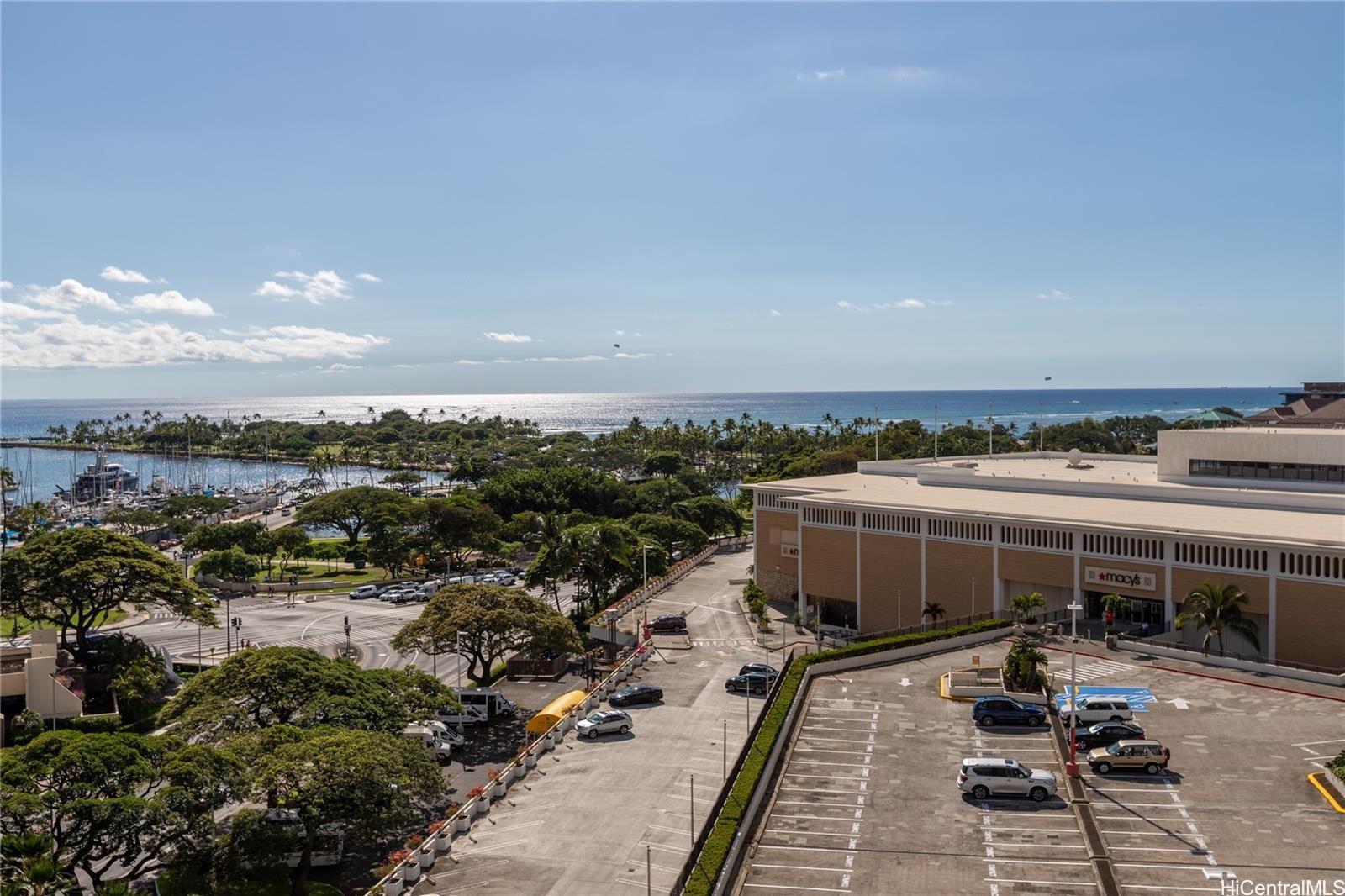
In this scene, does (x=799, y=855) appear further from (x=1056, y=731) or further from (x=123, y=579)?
(x=123, y=579)

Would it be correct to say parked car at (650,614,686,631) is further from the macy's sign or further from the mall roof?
the macy's sign

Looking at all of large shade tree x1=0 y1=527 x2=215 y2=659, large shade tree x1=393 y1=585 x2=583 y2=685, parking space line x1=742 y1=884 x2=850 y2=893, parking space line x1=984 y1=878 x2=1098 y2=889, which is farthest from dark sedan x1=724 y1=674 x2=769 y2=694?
large shade tree x1=0 y1=527 x2=215 y2=659

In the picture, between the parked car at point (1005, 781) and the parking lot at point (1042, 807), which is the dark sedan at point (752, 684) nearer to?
the parking lot at point (1042, 807)

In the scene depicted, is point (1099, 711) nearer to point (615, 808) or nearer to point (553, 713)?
point (615, 808)

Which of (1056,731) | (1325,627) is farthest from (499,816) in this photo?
(1325,627)

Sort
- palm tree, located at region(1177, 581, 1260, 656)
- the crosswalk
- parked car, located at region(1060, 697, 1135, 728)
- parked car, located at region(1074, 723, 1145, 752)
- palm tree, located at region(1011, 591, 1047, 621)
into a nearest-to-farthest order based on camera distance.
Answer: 1. parked car, located at region(1074, 723, 1145, 752)
2. parked car, located at region(1060, 697, 1135, 728)
3. the crosswalk
4. palm tree, located at region(1177, 581, 1260, 656)
5. palm tree, located at region(1011, 591, 1047, 621)

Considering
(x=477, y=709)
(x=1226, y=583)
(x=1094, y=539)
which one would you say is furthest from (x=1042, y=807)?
(x=477, y=709)
